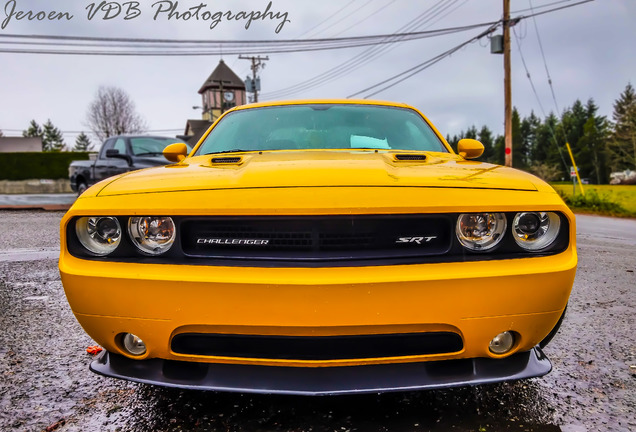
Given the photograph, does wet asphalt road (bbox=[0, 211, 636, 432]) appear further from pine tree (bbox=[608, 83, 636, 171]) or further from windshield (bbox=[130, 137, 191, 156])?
pine tree (bbox=[608, 83, 636, 171])

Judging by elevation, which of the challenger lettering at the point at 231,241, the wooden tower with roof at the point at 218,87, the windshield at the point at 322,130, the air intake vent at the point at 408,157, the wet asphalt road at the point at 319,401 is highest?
the wooden tower with roof at the point at 218,87

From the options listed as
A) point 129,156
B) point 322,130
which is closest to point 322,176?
point 322,130

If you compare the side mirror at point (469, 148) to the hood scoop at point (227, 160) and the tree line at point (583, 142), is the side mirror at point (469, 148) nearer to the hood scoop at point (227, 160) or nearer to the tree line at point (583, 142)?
the hood scoop at point (227, 160)

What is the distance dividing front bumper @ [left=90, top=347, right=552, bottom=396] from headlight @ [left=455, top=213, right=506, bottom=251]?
0.43 m

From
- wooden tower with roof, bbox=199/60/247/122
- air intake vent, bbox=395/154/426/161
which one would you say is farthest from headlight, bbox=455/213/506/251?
wooden tower with roof, bbox=199/60/247/122

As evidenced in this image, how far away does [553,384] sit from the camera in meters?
2.27

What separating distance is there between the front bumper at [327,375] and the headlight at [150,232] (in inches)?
16.9

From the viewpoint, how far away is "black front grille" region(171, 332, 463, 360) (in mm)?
1638

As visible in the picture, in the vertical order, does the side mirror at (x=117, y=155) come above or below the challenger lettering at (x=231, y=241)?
→ above

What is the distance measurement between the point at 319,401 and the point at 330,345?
561 millimetres

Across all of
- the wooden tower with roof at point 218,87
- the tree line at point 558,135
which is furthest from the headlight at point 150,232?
the wooden tower with roof at point 218,87

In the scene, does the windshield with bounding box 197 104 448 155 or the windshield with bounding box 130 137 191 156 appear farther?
the windshield with bounding box 130 137 191 156

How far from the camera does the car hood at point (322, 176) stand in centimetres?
177

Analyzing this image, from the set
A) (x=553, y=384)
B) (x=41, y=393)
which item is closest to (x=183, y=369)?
(x=41, y=393)
